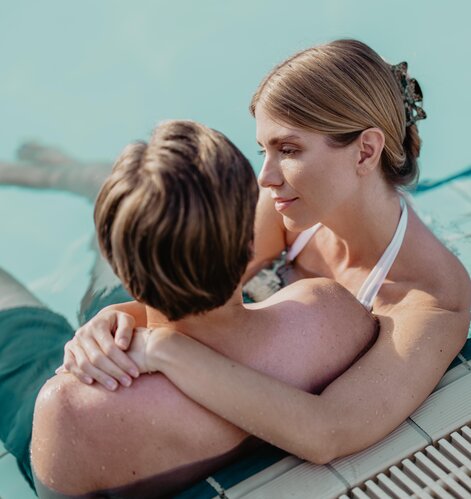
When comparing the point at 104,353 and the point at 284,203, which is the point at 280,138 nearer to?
the point at 284,203

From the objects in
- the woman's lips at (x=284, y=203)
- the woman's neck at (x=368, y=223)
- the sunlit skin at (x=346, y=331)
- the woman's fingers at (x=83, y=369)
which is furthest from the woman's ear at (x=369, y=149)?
the woman's fingers at (x=83, y=369)

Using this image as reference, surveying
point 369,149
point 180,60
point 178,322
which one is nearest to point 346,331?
point 178,322

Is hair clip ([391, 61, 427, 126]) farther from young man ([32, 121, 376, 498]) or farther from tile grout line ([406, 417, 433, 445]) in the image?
tile grout line ([406, 417, 433, 445])

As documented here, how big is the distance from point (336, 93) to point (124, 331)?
3.68ft

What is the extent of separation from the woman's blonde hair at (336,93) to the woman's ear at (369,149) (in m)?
0.03

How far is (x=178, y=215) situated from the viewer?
1.74 m

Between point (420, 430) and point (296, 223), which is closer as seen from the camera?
point (420, 430)

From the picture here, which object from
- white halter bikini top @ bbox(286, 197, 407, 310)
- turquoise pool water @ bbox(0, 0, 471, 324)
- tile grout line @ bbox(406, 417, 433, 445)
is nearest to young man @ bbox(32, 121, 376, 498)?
tile grout line @ bbox(406, 417, 433, 445)

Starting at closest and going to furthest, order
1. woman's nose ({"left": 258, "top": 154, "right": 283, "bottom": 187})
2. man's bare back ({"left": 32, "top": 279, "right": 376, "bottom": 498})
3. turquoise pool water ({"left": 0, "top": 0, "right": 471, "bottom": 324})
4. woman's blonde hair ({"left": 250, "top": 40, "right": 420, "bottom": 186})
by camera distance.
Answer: man's bare back ({"left": 32, "top": 279, "right": 376, "bottom": 498}) → woman's blonde hair ({"left": 250, "top": 40, "right": 420, "bottom": 186}) → woman's nose ({"left": 258, "top": 154, "right": 283, "bottom": 187}) → turquoise pool water ({"left": 0, "top": 0, "right": 471, "bottom": 324})

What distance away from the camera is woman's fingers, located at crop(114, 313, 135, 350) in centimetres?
210

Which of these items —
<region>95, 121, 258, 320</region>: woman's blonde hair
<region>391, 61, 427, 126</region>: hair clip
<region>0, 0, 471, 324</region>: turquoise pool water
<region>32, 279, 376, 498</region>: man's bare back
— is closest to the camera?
<region>95, 121, 258, 320</region>: woman's blonde hair

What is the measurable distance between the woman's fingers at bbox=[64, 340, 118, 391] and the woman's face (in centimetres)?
100

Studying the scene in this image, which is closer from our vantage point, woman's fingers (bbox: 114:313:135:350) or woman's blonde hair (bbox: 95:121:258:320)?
woman's blonde hair (bbox: 95:121:258:320)

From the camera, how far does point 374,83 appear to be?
276 centimetres
